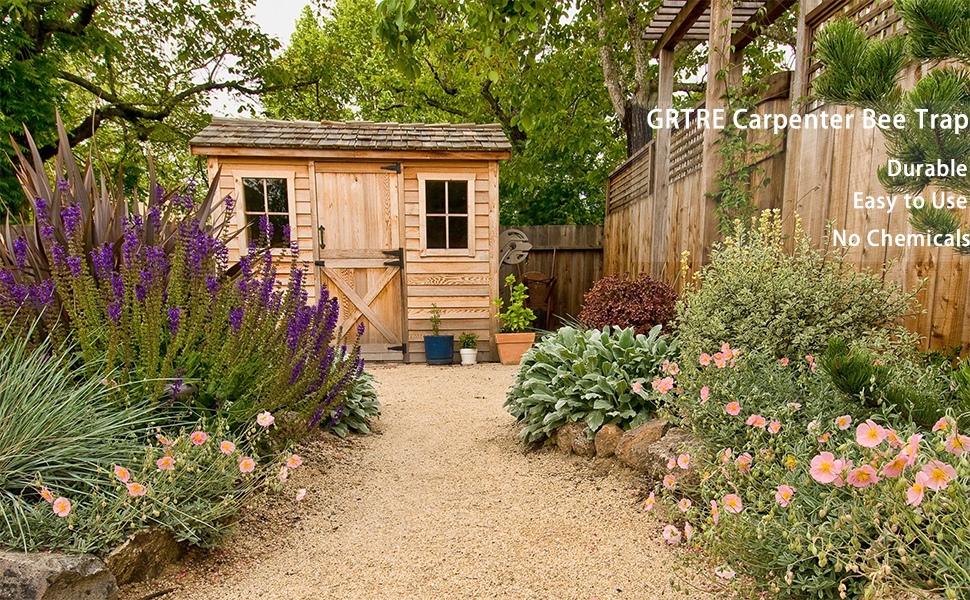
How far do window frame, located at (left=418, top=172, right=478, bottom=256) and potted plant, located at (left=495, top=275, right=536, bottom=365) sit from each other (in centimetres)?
75

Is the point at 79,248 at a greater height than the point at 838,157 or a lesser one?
lesser

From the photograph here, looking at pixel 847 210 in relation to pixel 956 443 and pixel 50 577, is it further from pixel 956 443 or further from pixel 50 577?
pixel 50 577

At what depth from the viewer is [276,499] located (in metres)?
2.27

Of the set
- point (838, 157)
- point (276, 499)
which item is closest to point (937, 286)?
point (838, 157)

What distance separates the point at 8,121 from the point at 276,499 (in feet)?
23.8

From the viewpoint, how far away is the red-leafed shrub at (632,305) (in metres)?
3.70

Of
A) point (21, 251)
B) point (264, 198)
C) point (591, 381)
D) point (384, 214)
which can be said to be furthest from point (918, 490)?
point (264, 198)

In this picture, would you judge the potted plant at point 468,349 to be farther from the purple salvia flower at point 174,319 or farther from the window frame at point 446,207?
the purple salvia flower at point 174,319

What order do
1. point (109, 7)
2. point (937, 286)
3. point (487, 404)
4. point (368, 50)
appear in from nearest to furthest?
point (937, 286) < point (487, 404) < point (109, 7) < point (368, 50)

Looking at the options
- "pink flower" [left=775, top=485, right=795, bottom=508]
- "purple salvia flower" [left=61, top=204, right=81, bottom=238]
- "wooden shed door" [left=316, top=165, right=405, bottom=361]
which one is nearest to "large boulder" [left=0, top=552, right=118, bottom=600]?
"purple salvia flower" [left=61, top=204, right=81, bottom=238]

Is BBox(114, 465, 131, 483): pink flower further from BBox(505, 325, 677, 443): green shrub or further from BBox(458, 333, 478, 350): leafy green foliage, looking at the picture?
BBox(458, 333, 478, 350): leafy green foliage

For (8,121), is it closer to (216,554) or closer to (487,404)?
(487,404)

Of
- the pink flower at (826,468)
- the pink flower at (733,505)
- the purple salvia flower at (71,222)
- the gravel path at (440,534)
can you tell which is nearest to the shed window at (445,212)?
the gravel path at (440,534)

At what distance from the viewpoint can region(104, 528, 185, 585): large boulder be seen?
1.57m
